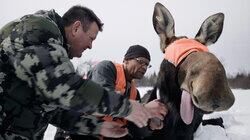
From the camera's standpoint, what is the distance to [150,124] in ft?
7.33

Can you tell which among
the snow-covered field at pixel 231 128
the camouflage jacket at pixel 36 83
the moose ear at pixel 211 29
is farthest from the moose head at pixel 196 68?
the snow-covered field at pixel 231 128

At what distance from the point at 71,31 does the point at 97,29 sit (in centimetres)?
38

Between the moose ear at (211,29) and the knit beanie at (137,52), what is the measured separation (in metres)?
1.42

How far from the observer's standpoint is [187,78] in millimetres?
1627

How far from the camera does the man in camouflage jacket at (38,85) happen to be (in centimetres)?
113

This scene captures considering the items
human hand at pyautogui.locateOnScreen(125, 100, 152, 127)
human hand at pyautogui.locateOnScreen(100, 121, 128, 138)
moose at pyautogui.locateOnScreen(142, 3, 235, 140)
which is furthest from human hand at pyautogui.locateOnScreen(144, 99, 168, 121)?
human hand at pyautogui.locateOnScreen(100, 121, 128, 138)

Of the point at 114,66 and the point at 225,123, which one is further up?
the point at 114,66

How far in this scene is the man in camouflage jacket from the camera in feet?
3.72

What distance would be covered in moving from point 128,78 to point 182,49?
1870 millimetres

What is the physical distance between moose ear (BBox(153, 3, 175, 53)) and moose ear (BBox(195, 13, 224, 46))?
41 centimetres

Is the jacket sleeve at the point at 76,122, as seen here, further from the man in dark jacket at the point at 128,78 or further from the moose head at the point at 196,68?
the moose head at the point at 196,68

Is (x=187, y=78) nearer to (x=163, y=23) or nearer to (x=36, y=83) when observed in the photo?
(x=163, y=23)

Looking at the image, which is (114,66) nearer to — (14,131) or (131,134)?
(131,134)

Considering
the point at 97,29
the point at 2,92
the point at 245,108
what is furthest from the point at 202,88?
the point at 245,108
